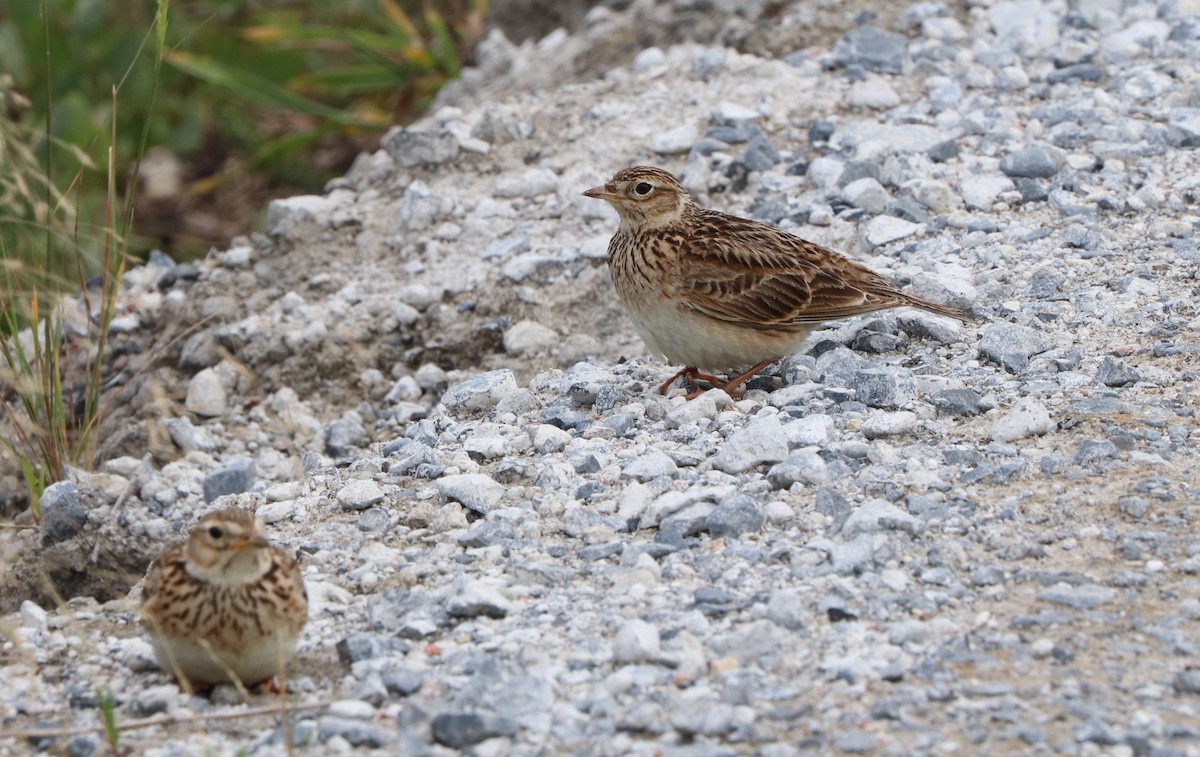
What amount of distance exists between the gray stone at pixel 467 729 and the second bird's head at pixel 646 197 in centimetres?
319

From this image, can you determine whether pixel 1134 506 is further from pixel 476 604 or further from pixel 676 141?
pixel 676 141

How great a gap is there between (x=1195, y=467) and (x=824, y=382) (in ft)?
5.05

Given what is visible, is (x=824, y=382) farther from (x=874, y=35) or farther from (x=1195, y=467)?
(x=874, y=35)

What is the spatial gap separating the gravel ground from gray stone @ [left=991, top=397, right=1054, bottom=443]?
14mm

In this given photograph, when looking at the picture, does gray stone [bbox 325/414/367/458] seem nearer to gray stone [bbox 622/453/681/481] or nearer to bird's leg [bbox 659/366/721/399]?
bird's leg [bbox 659/366/721/399]

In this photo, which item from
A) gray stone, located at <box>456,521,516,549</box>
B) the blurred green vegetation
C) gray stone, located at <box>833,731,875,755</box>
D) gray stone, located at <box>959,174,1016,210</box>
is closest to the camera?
gray stone, located at <box>833,731,875,755</box>

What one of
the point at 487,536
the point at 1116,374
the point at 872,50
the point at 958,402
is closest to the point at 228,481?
the point at 487,536

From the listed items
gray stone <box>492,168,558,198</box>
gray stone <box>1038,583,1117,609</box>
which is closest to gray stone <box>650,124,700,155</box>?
gray stone <box>492,168,558,198</box>

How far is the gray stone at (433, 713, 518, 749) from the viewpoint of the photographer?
399 centimetres

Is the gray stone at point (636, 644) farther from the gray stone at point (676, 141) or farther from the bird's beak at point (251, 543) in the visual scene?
the gray stone at point (676, 141)

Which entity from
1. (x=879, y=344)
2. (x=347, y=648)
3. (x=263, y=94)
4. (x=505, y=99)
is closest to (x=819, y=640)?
(x=347, y=648)

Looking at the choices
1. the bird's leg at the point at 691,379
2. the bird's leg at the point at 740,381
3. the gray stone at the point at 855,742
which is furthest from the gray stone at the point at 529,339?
the gray stone at the point at 855,742

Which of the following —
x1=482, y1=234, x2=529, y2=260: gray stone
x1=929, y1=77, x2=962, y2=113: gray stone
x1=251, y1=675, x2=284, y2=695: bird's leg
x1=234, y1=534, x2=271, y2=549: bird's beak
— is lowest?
x1=251, y1=675, x2=284, y2=695: bird's leg

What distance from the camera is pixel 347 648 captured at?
4.52 m
